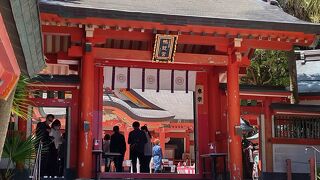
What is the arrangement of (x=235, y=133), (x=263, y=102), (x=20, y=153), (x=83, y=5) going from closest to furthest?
(x=20, y=153)
(x=83, y=5)
(x=235, y=133)
(x=263, y=102)

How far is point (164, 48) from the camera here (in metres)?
11.7

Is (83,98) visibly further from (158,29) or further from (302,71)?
(302,71)

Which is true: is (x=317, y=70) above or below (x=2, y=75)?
above

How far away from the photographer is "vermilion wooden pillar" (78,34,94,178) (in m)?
10.9

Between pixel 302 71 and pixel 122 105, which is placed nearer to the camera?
pixel 302 71

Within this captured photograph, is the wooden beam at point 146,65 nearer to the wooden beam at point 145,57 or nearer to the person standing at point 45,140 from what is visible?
the wooden beam at point 145,57

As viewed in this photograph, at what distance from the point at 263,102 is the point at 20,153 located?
7.21m

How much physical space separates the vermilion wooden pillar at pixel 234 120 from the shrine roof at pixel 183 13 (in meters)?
1.15

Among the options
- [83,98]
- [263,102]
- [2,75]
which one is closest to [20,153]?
[83,98]

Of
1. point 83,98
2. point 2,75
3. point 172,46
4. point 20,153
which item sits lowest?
point 20,153

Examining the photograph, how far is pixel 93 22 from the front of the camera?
10.9 meters

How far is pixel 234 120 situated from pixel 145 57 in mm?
2567

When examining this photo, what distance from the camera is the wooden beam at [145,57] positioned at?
11.7 metres

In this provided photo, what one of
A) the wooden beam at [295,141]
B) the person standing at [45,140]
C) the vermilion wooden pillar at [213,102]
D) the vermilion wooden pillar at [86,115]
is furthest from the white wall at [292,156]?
the person standing at [45,140]
